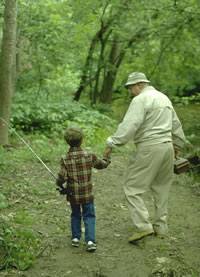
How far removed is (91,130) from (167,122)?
7.19 meters

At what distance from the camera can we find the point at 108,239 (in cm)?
487

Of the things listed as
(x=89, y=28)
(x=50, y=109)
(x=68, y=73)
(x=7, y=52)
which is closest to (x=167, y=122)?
(x=7, y=52)

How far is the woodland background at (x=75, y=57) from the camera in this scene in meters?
9.01

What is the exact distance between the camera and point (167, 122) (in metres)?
4.64

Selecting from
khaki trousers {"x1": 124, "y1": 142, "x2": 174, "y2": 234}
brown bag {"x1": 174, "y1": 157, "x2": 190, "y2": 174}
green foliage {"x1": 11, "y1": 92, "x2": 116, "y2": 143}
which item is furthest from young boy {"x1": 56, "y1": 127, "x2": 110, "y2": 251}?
green foliage {"x1": 11, "y1": 92, "x2": 116, "y2": 143}

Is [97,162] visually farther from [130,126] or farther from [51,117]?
[51,117]

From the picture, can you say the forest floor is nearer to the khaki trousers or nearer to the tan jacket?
the khaki trousers

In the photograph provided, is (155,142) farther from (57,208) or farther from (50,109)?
(50,109)

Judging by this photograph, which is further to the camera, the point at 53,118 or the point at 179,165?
the point at 53,118

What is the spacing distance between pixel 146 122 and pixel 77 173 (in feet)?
3.59

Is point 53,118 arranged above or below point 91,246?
below

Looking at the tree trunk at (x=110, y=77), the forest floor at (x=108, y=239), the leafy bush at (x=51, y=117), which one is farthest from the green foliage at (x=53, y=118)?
the tree trunk at (x=110, y=77)

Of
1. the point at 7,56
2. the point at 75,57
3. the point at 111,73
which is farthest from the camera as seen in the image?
the point at 111,73

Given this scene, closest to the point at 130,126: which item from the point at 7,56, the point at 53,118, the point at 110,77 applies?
the point at 7,56
